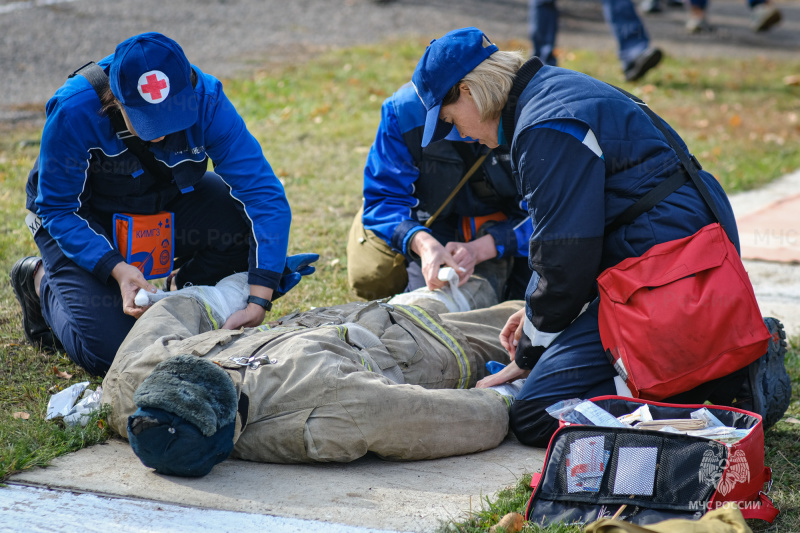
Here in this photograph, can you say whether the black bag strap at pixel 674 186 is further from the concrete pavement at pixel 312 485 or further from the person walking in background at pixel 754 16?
the person walking in background at pixel 754 16

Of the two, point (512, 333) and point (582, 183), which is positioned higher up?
point (582, 183)

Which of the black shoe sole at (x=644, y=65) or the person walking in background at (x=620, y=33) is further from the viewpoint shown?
the black shoe sole at (x=644, y=65)

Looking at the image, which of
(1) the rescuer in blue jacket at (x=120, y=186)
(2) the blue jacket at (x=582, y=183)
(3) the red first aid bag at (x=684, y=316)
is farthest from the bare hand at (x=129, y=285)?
(3) the red first aid bag at (x=684, y=316)

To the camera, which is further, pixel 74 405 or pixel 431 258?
pixel 431 258

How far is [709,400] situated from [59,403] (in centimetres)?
243

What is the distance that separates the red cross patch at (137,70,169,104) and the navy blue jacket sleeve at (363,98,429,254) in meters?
1.19

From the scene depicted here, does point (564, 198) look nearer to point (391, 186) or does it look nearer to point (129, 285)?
point (391, 186)

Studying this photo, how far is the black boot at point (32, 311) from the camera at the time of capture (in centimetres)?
381

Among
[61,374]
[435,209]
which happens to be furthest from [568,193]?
[61,374]

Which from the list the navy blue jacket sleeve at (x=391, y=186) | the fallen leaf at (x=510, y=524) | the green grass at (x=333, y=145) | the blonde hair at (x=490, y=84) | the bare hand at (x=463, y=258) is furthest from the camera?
the navy blue jacket sleeve at (x=391, y=186)

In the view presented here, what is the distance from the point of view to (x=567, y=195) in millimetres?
2832

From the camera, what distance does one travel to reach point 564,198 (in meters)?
2.84

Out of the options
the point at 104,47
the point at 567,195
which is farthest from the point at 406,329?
the point at 104,47

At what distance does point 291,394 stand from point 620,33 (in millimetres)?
7177
